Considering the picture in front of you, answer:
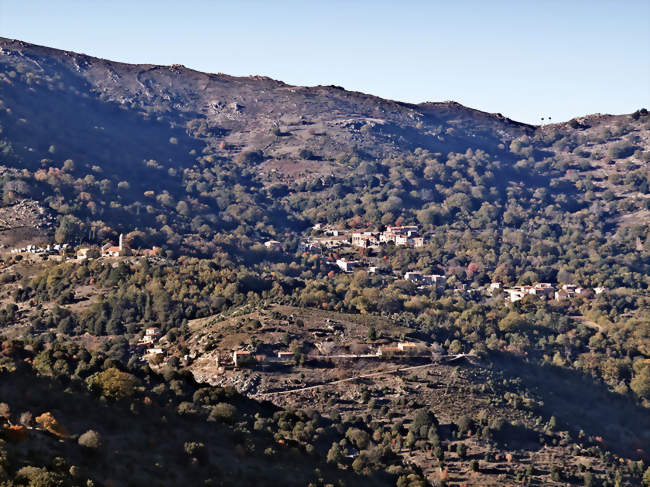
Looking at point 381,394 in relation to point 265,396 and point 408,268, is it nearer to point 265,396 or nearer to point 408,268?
point 265,396

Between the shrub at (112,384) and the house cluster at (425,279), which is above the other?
the shrub at (112,384)

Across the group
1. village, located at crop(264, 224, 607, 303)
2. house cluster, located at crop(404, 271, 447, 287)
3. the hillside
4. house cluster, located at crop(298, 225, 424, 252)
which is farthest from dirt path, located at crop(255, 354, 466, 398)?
house cluster, located at crop(298, 225, 424, 252)

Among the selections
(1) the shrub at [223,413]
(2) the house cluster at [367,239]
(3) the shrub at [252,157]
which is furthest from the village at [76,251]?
(3) the shrub at [252,157]

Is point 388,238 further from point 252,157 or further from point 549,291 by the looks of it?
point 252,157

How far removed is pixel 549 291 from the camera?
13038 centimetres

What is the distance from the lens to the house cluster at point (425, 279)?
447 ft

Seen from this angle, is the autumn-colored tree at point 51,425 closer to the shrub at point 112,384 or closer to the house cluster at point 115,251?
the shrub at point 112,384

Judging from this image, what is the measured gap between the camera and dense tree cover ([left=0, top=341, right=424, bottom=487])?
36.4 metres

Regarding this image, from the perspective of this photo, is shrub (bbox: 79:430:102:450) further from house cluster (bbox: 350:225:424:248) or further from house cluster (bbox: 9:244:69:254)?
house cluster (bbox: 350:225:424:248)

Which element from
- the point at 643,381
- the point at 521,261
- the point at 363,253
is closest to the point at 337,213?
the point at 363,253

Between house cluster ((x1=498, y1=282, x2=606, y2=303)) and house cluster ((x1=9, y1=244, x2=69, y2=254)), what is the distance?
5809cm

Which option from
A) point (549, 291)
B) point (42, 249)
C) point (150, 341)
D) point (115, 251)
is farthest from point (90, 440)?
point (549, 291)

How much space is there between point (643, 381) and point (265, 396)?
1554 inches

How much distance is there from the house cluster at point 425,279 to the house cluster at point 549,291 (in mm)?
7379
